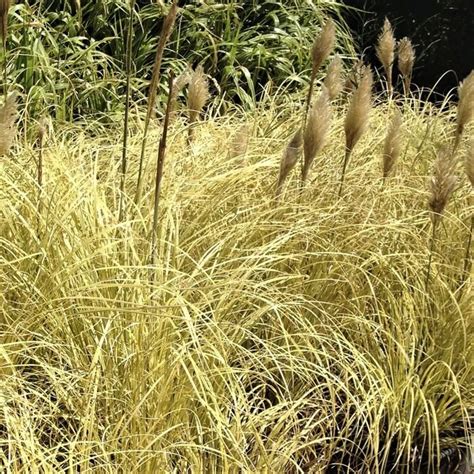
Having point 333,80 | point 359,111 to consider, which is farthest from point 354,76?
point 359,111

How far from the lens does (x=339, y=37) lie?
240 inches

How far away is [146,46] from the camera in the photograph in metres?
5.36

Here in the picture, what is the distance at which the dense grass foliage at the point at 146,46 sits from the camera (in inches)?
187

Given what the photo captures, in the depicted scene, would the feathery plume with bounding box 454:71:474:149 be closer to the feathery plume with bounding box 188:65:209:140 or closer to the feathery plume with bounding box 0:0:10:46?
the feathery plume with bounding box 188:65:209:140

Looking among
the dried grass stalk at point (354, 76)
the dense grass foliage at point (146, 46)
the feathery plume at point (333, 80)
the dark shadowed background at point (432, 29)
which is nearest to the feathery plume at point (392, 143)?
the feathery plume at point (333, 80)

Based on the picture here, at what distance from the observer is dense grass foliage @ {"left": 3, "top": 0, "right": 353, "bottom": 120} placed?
4750mm

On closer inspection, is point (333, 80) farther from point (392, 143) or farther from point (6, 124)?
point (6, 124)

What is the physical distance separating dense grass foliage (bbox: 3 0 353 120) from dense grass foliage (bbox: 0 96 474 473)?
5.51 feet

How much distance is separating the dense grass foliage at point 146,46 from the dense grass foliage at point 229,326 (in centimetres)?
168

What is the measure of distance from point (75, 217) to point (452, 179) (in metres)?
1.00

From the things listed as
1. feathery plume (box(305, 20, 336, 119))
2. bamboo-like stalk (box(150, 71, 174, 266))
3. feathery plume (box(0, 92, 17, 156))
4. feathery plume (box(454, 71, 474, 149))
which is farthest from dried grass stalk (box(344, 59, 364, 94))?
feathery plume (box(0, 92, 17, 156))

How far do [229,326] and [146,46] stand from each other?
11.3ft

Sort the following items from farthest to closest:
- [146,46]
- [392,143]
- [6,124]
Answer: [146,46], [392,143], [6,124]

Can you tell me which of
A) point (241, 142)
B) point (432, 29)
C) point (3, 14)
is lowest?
point (432, 29)
